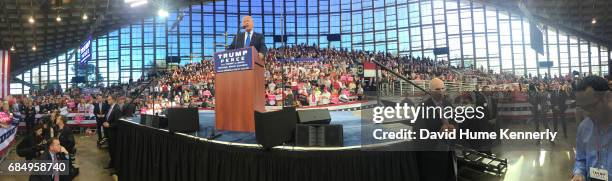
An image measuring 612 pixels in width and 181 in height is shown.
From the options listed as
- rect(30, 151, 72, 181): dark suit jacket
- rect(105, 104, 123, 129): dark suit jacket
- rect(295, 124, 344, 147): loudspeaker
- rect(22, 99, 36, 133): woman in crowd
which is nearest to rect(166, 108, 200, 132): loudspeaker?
rect(295, 124, 344, 147): loudspeaker

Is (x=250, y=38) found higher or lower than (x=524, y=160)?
higher

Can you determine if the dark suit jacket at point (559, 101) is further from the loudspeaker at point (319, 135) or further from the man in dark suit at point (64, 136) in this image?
the man in dark suit at point (64, 136)

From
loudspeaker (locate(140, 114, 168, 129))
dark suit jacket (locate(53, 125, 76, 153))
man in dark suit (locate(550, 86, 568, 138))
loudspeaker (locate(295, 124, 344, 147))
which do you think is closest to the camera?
man in dark suit (locate(550, 86, 568, 138))

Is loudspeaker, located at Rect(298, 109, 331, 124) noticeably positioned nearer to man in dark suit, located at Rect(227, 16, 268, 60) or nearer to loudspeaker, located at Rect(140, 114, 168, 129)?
man in dark suit, located at Rect(227, 16, 268, 60)

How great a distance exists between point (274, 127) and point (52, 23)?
21.5 metres

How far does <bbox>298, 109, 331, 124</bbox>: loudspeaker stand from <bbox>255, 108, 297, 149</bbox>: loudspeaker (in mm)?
549

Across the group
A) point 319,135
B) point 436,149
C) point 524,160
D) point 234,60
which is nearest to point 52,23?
point 234,60

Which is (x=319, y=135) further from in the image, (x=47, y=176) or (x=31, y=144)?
(x=31, y=144)

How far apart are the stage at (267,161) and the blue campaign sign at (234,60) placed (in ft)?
2.14

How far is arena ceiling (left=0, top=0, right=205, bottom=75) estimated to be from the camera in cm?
1587

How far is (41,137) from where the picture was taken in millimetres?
4922

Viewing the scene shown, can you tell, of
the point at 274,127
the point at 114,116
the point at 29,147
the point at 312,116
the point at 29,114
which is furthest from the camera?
the point at 29,114

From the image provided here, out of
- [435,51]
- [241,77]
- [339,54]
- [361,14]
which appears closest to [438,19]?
[435,51]

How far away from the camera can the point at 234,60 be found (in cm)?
341
